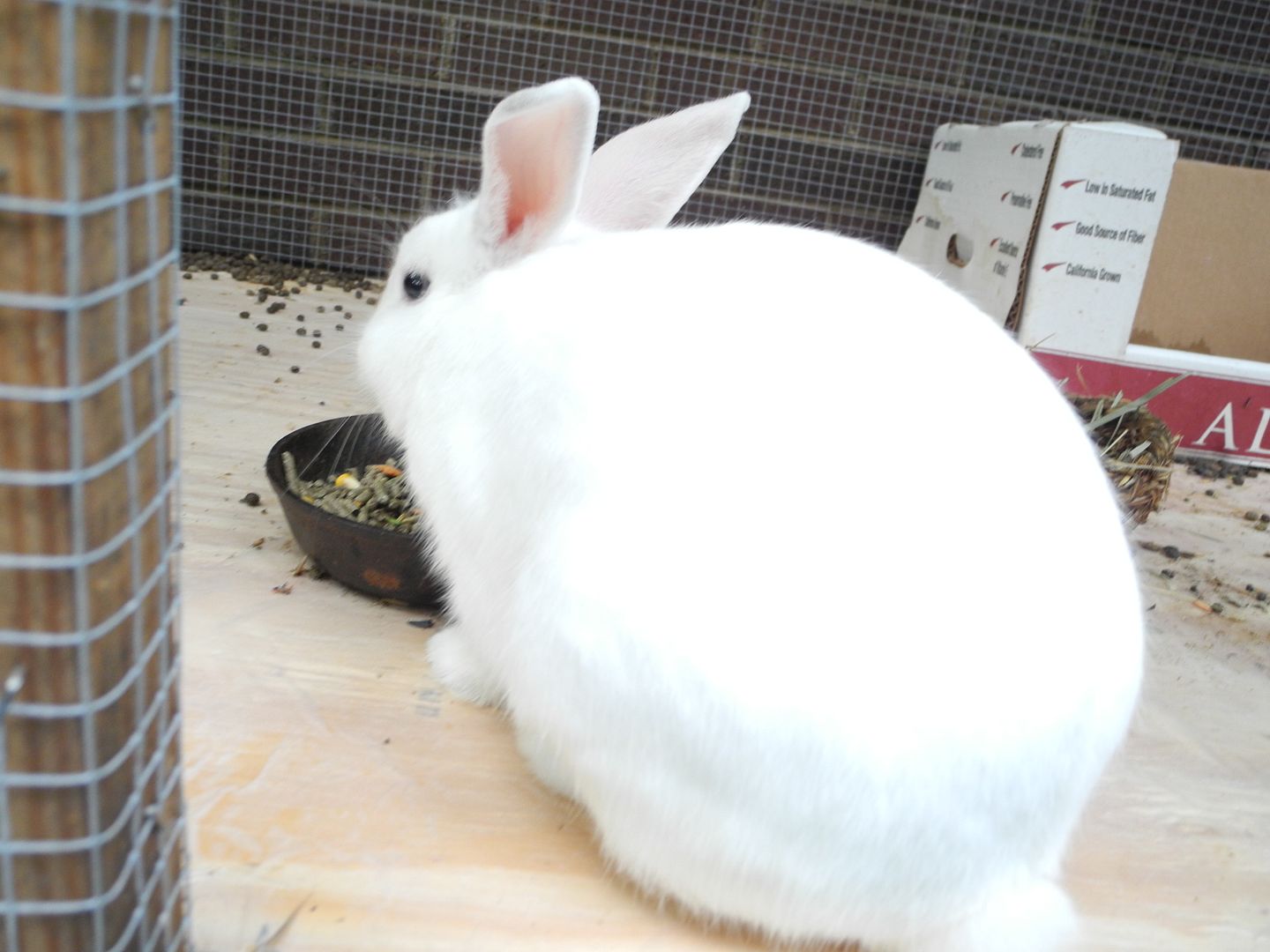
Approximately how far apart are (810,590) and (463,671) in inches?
22.0

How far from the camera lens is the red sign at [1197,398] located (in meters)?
2.53

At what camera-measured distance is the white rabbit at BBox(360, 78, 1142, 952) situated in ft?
2.63

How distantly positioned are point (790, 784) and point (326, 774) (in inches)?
19.8

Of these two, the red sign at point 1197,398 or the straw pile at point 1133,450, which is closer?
the straw pile at point 1133,450

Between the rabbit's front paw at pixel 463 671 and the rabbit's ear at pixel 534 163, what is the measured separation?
44cm

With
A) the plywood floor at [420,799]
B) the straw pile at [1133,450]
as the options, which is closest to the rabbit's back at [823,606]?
the plywood floor at [420,799]

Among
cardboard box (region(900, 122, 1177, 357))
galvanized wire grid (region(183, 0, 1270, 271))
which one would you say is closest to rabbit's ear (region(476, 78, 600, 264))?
cardboard box (region(900, 122, 1177, 357))

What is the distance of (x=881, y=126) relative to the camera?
127 inches

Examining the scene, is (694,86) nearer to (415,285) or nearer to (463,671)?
(415,285)

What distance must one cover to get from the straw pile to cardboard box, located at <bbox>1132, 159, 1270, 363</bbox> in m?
0.83

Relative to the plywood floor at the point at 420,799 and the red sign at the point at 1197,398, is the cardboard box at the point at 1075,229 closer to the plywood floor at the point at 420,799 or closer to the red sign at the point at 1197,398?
the red sign at the point at 1197,398

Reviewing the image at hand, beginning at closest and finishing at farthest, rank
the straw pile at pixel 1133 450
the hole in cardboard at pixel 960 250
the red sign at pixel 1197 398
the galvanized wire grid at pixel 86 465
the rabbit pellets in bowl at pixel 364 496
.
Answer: the galvanized wire grid at pixel 86 465 → the rabbit pellets in bowl at pixel 364 496 → the straw pile at pixel 1133 450 → the red sign at pixel 1197 398 → the hole in cardboard at pixel 960 250

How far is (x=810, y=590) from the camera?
817 millimetres

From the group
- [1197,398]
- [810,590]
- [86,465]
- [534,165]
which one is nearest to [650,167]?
[534,165]
